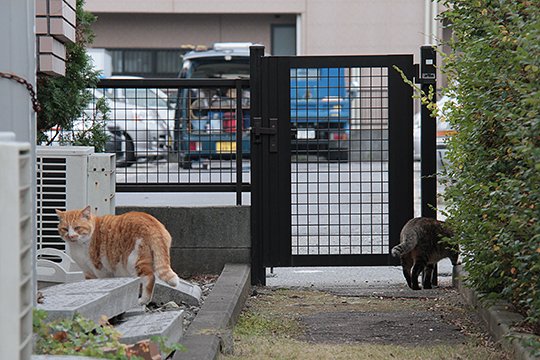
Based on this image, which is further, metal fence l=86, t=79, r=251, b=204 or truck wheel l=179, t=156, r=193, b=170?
truck wheel l=179, t=156, r=193, b=170

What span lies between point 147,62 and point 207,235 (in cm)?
2521

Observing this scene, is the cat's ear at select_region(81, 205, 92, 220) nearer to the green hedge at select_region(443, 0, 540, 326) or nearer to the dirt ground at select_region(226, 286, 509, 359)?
the dirt ground at select_region(226, 286, 509, 359)

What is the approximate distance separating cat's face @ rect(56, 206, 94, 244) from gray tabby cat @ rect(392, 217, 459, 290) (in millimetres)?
2879

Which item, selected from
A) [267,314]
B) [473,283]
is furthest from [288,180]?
[473,283]

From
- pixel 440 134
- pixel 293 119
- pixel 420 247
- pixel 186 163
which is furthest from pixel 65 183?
pixel 440 134

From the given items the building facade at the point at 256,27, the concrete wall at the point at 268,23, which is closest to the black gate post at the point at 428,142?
the building facade at the point at 256,27

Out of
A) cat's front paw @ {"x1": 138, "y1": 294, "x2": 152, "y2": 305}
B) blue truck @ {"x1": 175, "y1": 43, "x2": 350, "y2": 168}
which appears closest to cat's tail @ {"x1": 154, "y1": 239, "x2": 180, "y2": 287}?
cat's front paw @ {"x1": 138, "y1": 294, "x2": 152, "y2": 305}

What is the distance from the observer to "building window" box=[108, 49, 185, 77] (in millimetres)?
33053

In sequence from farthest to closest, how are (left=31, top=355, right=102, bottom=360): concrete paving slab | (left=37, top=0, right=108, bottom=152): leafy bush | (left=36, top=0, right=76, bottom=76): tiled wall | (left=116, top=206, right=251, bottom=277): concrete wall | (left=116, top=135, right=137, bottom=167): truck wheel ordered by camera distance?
(left=116, top=135, right=137, bottom=167): truck wheel
(left=116, top=206, right=251, bottom=277): concrete wall
(left=37, top=0, right=108, bottom=152): leafy bush
(left=36, top=0, right=76, bottom=76): tiled wall
(left=31, top=355, right=102, bottom=360): concrete paving slab

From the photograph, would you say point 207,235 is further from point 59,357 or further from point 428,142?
point 59,357

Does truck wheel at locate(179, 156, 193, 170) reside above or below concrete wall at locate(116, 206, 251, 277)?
above

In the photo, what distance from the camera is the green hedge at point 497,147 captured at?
4703mm

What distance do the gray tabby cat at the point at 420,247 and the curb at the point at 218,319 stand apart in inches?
49.8

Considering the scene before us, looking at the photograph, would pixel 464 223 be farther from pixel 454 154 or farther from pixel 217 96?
pixel 217 96
